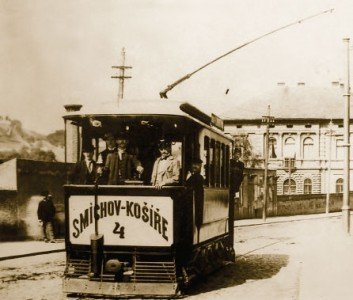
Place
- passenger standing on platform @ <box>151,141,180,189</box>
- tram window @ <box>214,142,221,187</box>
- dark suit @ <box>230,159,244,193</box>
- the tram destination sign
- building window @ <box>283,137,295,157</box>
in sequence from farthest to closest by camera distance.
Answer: building window @ <box>283,137,295,157</box> < dark suit @ <box>230,159,244,193</box> < tram window @ <box>214,142,221,187</box> < passenger standing on platform @ <box>151,141,180,189</box> < the tram destination sign

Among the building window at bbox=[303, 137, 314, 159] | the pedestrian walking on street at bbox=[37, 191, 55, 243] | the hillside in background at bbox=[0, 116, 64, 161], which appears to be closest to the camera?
the pedestrian walking on street at bbox=[37, 191, 55, 243]

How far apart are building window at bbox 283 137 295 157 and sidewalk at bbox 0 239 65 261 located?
53850 mm

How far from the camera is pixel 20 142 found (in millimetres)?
41406

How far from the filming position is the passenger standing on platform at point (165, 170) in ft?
35.7

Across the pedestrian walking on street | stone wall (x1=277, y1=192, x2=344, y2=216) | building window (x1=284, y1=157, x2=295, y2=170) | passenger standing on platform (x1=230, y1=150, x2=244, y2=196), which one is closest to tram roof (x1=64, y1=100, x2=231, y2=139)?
passenger standing on platform (x1=230, y1=150, x2=244, y2=196)

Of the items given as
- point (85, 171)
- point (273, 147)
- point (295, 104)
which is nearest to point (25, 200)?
point (85, 171)

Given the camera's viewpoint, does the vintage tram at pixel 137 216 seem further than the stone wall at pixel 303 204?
No

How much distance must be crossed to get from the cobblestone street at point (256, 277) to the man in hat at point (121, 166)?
6.47 feet

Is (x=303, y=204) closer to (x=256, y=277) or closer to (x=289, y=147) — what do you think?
(x=289, y=147)

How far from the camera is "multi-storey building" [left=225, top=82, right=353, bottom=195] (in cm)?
7225

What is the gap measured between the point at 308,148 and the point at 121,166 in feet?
210

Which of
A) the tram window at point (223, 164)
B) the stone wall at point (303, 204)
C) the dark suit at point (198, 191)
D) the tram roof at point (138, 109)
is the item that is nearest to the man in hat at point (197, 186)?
the dark suit at point (198, 191)

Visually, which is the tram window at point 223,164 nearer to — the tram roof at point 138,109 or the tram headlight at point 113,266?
the tram roof at point 138,109

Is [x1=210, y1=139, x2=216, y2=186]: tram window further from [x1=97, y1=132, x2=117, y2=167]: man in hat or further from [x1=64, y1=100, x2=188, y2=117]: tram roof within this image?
[x1=97, y1=132, x2=117, y2=167]: man in hat
